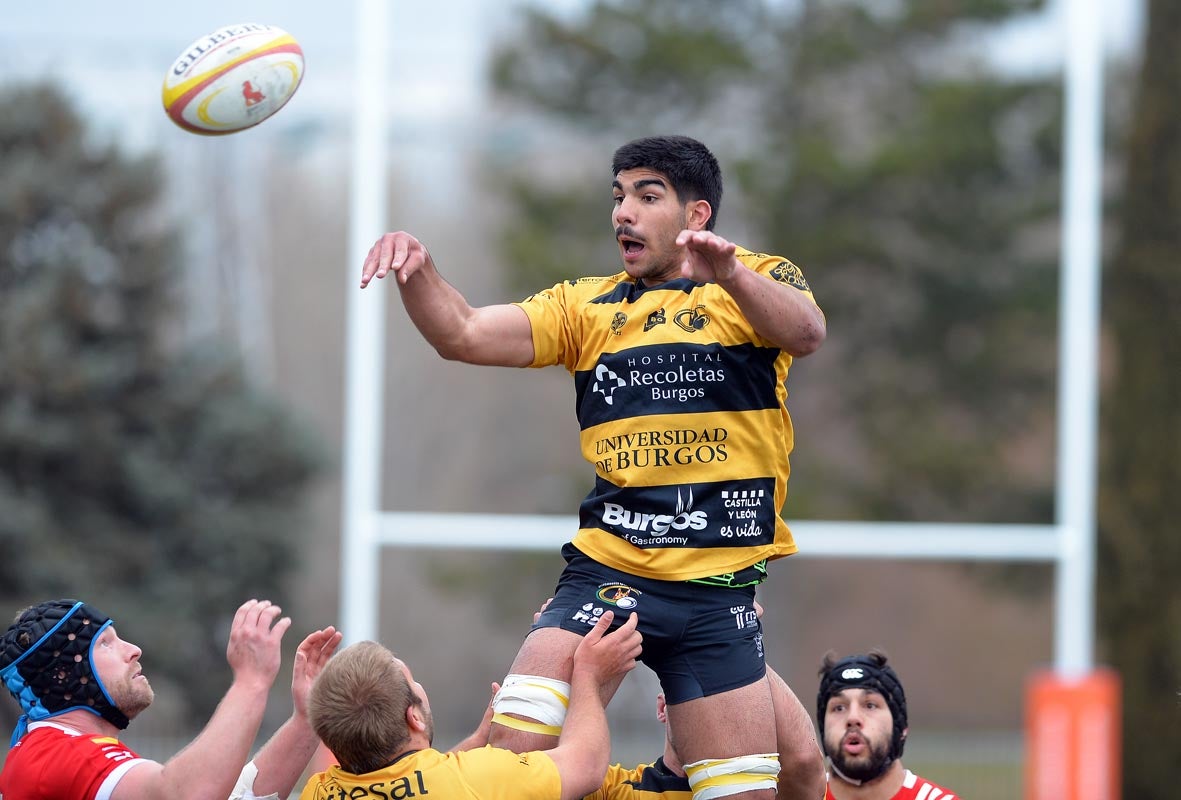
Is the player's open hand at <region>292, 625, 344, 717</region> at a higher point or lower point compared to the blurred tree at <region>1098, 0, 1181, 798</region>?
lower

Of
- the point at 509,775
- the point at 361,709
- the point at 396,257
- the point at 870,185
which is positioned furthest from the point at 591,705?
the point at 870,185

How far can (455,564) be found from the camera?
20.7 meters

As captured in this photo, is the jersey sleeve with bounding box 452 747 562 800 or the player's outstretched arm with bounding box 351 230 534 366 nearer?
the jersey sleeve with bounding box 452 747 562 800

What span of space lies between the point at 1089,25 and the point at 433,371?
16.3 meters

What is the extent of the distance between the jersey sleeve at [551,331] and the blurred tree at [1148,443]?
34.8 feet

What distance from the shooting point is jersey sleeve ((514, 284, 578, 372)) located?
13.9 ft

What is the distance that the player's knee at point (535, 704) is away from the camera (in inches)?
155

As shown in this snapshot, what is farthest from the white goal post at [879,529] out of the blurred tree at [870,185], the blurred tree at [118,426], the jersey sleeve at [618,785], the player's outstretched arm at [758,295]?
the blurred tree at [870,185]

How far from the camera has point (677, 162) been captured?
164 inches

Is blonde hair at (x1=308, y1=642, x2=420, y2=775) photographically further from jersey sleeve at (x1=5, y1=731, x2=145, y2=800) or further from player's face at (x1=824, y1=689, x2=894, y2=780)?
player's face at (x1=824, y1=689, x2=894, y2=780)

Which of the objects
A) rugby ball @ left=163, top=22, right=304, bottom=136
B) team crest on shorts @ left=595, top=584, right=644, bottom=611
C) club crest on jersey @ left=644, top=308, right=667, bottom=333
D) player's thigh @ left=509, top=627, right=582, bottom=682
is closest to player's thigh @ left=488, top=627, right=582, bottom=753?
player's thigh @ left=509, top=627, right=582, bottom=682

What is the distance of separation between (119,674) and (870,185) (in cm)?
1460

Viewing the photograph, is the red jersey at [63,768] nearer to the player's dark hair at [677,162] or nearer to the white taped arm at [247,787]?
Result: the white taped arm at [247,787]

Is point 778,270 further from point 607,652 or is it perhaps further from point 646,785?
point 646,785
